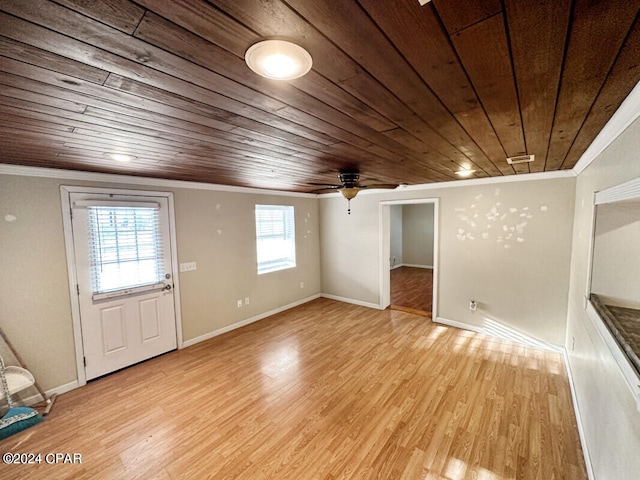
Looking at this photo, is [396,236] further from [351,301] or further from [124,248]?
[124,248]

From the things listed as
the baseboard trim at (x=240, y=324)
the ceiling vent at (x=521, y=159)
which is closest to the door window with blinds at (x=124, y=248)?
the baseboard trim at (x=240, y=324)

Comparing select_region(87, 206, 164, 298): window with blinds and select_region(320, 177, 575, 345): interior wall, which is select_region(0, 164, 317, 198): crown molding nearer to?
select_region(87, 206, 164, 298): window with blinds

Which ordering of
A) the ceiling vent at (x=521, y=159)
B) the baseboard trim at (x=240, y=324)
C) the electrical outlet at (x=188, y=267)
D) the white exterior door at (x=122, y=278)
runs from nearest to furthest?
the ceiling vent at (x=521, y=159) → the white exterior door at (x=122, y=278) → the electrical outlet at (x=188, y=267) → the baseboard trim at (x=240, y=324)

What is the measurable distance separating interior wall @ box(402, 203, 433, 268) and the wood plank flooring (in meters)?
0.37

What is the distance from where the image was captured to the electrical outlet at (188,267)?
3580mm

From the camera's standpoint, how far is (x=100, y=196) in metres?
2.89

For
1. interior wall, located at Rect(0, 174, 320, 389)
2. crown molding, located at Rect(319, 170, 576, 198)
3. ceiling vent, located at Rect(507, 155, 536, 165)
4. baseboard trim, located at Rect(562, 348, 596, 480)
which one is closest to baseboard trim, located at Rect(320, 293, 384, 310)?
interior wall, located at Rect(0, 174, 320, 389)

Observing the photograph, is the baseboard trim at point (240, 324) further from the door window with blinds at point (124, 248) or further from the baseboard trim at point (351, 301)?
the door window with blinds at point (124, 248)

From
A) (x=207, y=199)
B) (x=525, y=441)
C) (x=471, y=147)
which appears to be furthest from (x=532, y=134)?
(x=207, y=199)

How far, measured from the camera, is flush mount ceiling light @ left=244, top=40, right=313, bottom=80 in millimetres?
Result: 808

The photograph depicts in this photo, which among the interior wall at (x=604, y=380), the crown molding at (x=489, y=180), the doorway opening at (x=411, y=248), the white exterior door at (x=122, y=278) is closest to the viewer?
the interior wall at (x=604, y=380)

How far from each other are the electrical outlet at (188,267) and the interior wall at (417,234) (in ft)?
22.4

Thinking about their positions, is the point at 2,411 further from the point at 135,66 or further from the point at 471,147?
the point at 471,147

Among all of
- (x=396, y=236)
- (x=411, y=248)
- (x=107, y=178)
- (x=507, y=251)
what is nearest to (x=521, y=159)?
(x=507, y=251)
